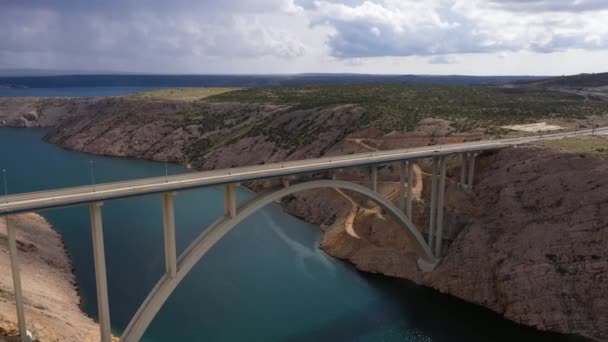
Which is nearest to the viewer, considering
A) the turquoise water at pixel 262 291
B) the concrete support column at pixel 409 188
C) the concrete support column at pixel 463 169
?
the turquoise water at pixel 262 291

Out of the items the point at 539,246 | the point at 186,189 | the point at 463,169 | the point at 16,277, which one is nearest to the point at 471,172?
the point at 463,169

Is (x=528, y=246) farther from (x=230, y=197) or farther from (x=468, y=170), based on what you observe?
(x=230, y=197)

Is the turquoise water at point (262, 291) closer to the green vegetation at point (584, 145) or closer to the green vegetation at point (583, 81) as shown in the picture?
the green vegetation at point (584, 145)

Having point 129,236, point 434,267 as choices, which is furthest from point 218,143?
point 434,267

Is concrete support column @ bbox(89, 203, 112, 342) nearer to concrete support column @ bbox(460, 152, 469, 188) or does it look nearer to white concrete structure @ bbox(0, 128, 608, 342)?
white concrete structure @ bbox(0, 128, 608, 342)

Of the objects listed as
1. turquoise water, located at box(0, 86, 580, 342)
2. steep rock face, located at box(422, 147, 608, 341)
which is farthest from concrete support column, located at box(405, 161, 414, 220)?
turquoise water, located at box(0, 86, 580, 342)

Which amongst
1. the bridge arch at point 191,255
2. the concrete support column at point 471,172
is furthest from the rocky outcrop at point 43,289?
the concrete support column at point 471,172
